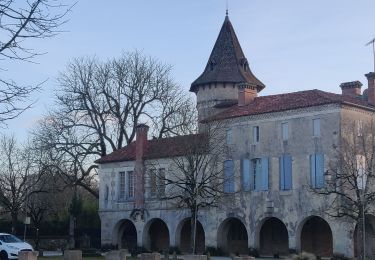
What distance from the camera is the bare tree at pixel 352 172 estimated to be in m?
37.5

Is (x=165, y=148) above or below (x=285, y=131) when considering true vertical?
below

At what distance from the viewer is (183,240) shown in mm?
51312

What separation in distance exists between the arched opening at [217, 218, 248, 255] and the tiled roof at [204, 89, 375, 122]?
7.49 meters

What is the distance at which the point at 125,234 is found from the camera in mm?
55281

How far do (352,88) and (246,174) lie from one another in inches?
387

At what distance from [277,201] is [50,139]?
73.3ft

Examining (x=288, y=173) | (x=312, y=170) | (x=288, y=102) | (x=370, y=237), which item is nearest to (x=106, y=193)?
(x=288, y=173)

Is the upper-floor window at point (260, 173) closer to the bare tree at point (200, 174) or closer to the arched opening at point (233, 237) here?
the bare tree at point (200, 174)

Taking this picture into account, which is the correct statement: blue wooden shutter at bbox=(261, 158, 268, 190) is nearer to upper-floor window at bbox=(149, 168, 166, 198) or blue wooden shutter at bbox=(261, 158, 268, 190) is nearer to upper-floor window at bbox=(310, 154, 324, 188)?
upper-floor window at bbox=(310, 154, 324, 188)

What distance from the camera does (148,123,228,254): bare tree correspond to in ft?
140

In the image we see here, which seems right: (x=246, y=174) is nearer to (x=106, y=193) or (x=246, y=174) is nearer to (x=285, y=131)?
(x=285, y=131)

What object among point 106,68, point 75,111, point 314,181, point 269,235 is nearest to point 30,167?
point 75,111

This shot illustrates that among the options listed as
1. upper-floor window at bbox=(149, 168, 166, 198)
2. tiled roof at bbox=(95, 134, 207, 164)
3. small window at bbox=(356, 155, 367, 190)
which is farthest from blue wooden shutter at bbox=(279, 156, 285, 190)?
upper-floor window at bbox=(149, 168, 166, 198)

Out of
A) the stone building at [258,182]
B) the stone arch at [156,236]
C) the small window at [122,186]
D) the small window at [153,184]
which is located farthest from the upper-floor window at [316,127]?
the small window at [122,186]
